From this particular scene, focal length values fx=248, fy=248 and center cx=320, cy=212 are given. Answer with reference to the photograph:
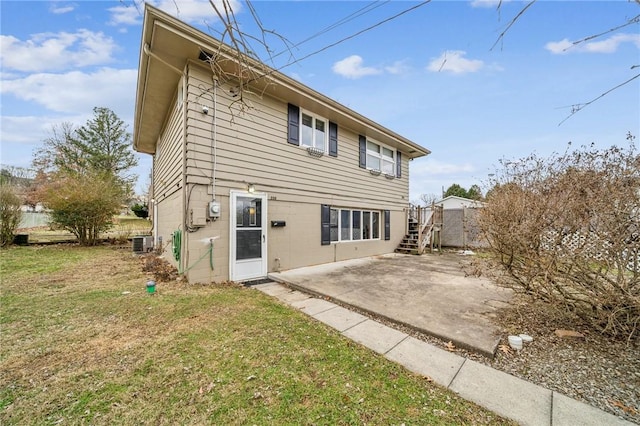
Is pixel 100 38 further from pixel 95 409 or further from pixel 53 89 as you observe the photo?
pixel 53 89

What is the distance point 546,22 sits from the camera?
108 inches

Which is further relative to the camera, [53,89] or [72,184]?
[72,184]

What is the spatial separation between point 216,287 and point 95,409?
3063mm

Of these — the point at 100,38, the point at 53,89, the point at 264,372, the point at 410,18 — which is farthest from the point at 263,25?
the point at 53,89

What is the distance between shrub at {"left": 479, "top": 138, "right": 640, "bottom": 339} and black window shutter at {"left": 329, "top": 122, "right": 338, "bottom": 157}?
5.07 metres

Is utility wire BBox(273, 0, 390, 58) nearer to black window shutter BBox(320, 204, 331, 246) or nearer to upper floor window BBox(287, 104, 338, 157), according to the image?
upper floor window BBox(287, 104, 338, 157)

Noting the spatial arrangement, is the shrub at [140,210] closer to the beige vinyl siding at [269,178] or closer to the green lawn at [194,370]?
the beige vinyl siding at [269,178]

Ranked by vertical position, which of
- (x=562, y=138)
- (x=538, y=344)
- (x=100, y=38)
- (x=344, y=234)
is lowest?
(x=538, y=344)

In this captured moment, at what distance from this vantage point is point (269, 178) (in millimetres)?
6059

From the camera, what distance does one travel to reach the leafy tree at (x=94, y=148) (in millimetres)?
18562

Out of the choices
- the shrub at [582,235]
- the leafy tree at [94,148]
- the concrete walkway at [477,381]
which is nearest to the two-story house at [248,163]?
the concrete walkway at [477,381]

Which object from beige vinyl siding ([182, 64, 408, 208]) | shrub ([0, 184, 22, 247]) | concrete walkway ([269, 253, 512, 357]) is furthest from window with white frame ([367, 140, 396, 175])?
shrub ([0, 184, 22, 247])

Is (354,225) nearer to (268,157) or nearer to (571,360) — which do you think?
(268,157)

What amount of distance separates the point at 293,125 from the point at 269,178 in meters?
1.72
